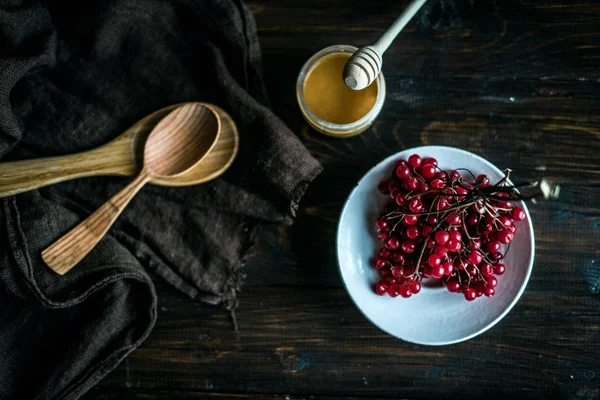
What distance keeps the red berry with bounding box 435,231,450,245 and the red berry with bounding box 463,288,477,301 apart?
10 cm

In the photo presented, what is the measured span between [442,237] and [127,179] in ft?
1.71

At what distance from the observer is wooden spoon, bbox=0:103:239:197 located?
2.89ft

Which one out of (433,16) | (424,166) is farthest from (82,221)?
(433,16)

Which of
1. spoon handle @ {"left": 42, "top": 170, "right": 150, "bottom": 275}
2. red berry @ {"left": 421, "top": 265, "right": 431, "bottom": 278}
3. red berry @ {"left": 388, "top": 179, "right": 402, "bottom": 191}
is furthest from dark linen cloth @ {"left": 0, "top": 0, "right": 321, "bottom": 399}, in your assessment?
red berry @ {"left": 421, "top": 265, "right": 431, "bottom": 278}

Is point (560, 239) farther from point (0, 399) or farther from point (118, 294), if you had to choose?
point (0, 399)

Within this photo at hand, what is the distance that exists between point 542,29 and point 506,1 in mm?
77

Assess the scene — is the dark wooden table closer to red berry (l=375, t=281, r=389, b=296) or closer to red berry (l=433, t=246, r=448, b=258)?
red berry (l=375, t=281, r=389, b=296)

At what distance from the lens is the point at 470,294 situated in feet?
2.67

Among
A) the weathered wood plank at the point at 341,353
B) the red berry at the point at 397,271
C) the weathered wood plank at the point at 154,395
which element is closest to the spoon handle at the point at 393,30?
the red berry at the point at 397,271

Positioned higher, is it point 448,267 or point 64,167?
point 64,167

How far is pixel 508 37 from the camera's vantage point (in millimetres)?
948

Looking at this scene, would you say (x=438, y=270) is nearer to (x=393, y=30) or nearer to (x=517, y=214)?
(x=517, y=214)

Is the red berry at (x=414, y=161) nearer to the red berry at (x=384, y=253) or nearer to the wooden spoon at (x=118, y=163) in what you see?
the red berry at (x=384, y=253)

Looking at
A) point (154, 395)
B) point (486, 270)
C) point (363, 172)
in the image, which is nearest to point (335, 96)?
point (363, 172)
